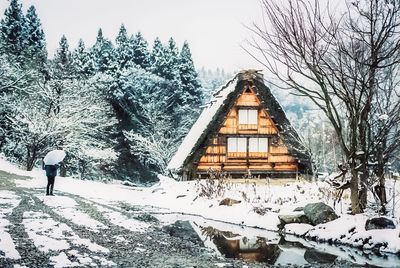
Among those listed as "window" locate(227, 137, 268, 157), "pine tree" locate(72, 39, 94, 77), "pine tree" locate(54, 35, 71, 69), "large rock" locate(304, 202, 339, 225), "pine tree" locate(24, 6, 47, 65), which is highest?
"pine tree" locate(24, 6, 47, 65)

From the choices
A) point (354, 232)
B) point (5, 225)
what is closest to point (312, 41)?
point (354, 232)

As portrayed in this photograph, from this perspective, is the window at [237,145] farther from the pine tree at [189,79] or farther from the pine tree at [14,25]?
the pine tree at [14,25]

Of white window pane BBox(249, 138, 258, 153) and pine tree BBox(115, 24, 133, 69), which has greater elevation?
pine tree BBox(115, 24, 133, 69)

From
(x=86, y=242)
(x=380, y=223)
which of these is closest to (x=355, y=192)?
(x=380, y=223)

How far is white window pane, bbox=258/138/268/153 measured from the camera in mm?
22359

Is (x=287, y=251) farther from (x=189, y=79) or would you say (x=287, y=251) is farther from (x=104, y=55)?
(x=104, y=55)

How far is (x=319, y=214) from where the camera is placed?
9859mm

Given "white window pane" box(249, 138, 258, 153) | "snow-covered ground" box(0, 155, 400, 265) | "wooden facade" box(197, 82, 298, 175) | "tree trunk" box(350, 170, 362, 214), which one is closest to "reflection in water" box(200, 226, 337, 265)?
"snow-covered ground" box(0, 155, 400, 265)

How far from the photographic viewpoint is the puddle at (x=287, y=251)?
6.97m

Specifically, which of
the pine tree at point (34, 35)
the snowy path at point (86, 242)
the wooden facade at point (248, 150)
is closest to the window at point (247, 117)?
the wooden facade at point (248, 150)

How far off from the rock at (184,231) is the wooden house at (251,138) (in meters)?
10.2

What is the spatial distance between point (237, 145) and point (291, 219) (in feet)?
38.9

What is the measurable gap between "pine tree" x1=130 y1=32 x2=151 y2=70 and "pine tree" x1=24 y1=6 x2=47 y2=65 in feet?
29.7

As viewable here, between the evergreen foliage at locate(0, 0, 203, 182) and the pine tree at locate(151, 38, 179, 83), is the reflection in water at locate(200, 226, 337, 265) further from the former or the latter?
the pine tree at locate(151, 38, 179, 83)
